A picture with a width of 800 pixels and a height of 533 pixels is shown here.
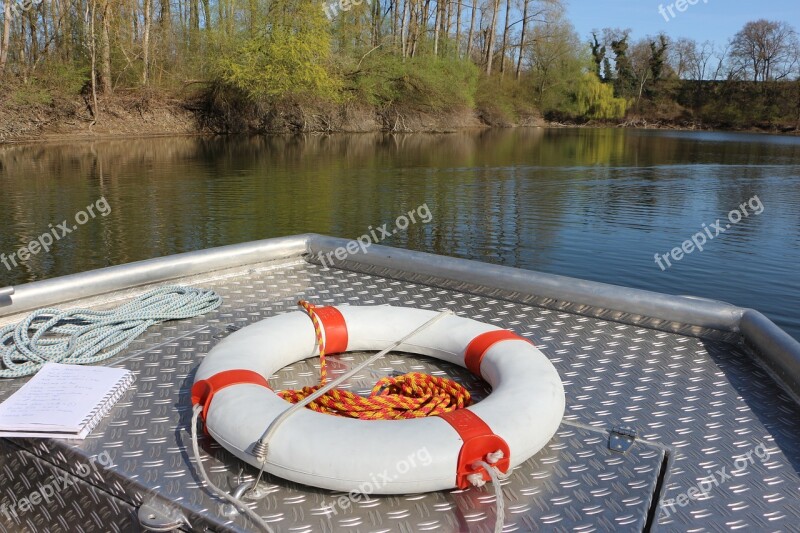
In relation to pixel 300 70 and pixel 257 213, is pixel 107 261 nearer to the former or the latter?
pixel 257 213

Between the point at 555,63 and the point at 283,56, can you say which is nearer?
the point at 283,56

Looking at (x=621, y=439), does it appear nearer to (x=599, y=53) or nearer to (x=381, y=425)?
(x=381, y=425)

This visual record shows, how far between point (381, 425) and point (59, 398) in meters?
0.84

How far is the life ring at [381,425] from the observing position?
4.12ft

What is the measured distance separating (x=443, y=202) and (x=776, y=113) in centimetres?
4087

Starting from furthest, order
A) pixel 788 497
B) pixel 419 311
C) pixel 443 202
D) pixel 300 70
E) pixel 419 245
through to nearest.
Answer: pixel 300 70
pixel 443 202
pixel 419 245
pixel 419 311
pixel 788 497

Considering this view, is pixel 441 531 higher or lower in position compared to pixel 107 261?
higher

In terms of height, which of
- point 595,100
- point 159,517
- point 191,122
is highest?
point 595,100

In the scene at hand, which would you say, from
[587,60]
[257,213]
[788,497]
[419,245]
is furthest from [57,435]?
[587,60]

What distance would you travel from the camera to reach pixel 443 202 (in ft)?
31.8

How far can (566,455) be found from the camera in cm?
145

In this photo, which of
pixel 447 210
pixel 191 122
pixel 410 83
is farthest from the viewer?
pixel 410 83

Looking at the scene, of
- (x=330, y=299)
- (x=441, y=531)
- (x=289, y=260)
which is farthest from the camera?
(x=289, y=260)

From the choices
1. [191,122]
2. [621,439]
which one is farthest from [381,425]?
[191,122]
